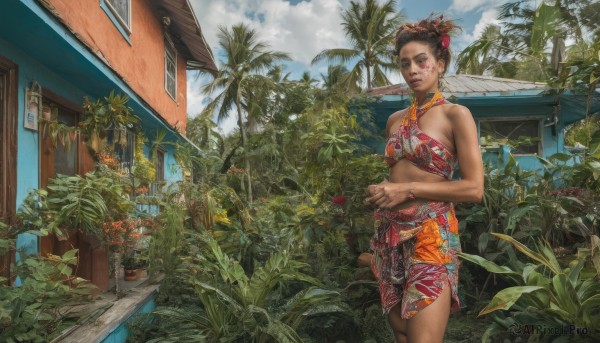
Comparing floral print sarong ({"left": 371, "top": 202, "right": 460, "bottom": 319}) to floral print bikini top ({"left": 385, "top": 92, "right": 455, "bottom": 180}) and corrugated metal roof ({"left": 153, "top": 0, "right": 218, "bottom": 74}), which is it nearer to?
floral print bikini top ({"left": 385, "top": 92, "right": 455, "bottom": 180})

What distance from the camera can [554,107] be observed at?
724 centimetres

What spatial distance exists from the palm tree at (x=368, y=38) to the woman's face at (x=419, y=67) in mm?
17369

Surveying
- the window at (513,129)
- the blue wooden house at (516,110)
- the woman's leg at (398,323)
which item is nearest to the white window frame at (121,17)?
the blue wooden house at (516,110)

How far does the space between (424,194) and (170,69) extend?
9447mm

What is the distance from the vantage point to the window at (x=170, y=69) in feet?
30.5

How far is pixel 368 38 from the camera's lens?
61.4ft

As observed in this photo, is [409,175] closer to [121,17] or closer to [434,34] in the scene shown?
[434,34]

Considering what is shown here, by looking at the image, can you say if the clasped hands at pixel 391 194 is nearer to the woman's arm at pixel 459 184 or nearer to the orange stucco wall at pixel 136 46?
the woman's arm at pixel 459 184

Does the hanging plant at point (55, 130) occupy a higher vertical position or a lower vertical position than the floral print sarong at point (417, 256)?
higher

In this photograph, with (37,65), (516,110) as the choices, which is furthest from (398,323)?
(516,110)

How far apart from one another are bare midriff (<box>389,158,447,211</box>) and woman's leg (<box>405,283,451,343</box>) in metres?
0.35

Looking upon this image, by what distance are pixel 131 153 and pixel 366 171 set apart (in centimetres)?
441

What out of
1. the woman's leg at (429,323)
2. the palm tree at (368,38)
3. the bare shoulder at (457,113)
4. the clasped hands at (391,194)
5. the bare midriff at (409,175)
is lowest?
the woman's leg at (429,323)

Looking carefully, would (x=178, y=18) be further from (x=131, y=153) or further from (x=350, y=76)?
(x=350, y=76)
